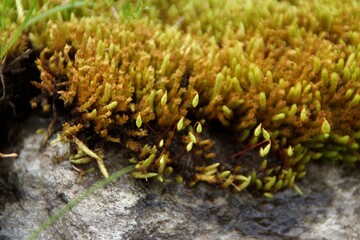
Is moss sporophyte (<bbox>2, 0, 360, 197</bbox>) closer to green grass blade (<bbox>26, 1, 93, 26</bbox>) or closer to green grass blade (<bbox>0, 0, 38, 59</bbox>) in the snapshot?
green grass blade (<bbox>26, 1, 93, 26</bbox>)

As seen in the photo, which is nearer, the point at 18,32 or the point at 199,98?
the point at 18,32

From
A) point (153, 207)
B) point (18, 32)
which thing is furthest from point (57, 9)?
point (153, 207)

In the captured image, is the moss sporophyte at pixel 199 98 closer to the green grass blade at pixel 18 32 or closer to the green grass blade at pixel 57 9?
the green grass blade at pixel 57 9

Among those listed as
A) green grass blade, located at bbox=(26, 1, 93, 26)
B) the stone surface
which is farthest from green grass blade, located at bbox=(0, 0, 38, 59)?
the stone surface

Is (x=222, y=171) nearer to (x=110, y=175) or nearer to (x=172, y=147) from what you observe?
(x=172, y=147)

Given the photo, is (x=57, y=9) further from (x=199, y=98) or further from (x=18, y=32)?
(x=199, y=98)

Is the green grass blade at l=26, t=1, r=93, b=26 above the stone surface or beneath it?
above
